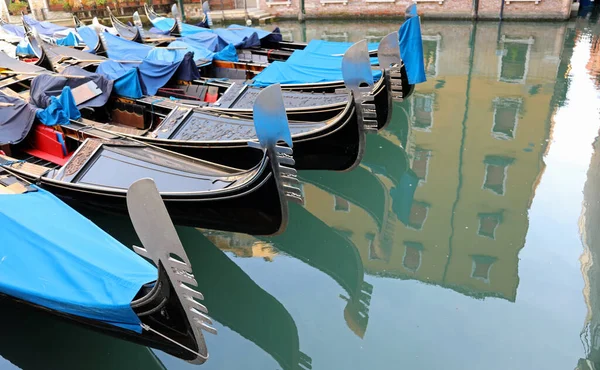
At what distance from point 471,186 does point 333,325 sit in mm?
1990

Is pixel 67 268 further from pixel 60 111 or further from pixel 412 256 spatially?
pixel 60 111

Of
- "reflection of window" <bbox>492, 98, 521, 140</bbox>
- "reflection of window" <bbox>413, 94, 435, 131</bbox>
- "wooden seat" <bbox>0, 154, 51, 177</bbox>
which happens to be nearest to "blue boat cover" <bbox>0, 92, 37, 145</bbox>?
"wooden seat" <bbox>0, 154, 51, 177</bbox>

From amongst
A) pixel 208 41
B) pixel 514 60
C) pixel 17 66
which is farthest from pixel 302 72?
pixel 514 60

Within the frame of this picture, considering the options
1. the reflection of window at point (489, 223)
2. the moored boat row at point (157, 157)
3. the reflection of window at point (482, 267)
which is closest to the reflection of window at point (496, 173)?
the reflection of window at point (489, 223)

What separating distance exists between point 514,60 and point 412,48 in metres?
3.92

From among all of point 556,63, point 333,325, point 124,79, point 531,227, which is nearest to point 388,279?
point 333,325

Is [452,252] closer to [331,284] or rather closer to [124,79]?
[331,284]

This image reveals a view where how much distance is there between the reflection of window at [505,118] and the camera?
4.97 metres

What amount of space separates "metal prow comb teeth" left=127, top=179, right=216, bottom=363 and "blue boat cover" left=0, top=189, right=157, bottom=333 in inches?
9.9

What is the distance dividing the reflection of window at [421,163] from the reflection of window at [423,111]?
0.62 metres

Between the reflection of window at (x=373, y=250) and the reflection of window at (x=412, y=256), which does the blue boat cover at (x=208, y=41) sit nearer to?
the reflection of window at (x=373, y=250)

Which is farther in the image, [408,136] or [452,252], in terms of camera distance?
[408,136]

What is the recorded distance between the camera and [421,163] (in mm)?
4496

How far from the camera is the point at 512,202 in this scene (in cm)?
375
